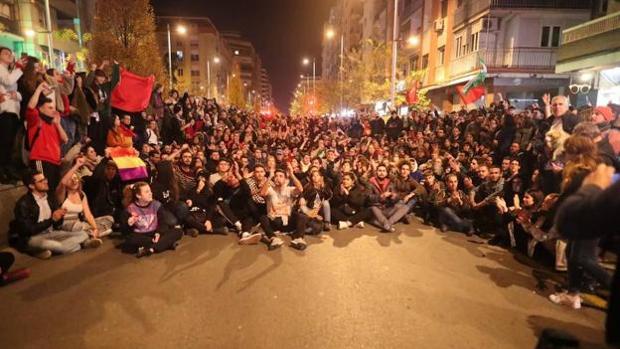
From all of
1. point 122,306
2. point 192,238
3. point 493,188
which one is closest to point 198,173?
point 192,238

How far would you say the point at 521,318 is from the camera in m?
4.47

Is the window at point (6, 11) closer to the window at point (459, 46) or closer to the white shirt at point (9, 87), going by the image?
the white shirt at point (9, 87)

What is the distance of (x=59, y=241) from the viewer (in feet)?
21.2

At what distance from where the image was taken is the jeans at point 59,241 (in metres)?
6.27

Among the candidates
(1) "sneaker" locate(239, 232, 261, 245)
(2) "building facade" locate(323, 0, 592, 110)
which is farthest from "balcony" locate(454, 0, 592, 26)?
(1) "sneaker" locate(239, 232, 261, 245)

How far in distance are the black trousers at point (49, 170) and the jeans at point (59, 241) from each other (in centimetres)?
105

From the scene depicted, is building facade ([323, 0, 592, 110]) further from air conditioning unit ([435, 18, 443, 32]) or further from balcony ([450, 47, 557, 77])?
air conditioning unit ([435, 18, 443, 32])

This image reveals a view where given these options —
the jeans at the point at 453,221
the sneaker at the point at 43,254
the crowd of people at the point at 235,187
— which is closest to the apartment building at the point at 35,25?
the crowd of people at the point at 235,187

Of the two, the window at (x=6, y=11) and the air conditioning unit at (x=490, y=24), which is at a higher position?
the window at (x=6, y=11)

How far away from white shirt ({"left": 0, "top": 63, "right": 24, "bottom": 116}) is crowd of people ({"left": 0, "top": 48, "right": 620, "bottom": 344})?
0.02 m

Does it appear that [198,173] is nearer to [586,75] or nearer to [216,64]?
[586,75]

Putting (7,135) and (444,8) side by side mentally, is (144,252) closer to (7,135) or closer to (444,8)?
(7,135)

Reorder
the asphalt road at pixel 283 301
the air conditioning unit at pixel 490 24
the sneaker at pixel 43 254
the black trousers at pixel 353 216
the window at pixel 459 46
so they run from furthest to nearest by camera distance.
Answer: the window at pixel 459 46
the air conditioning unit at pixel 490 24
the black trousers at pixel 353 216
the sneaker at pixel 43 254
the asphalt road at pixel 283 301

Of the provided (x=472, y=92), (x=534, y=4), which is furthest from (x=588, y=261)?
(x=534, y=4)
